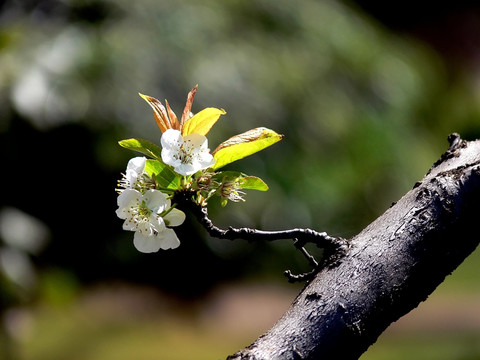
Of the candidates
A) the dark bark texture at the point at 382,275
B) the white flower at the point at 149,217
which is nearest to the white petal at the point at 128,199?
the white flower at the point at 149,217

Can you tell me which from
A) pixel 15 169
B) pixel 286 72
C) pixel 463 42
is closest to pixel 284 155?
pixel 286 72

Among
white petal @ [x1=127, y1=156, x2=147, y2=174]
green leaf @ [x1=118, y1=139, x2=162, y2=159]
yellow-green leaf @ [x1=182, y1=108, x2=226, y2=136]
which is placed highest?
green leaf @ [x1=118, y1=139, x2=162, y2=159]

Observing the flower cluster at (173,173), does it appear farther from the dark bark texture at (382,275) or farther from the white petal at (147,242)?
the dark bark texture at (382,275)

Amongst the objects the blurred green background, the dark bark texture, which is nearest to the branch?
the dark bark texture

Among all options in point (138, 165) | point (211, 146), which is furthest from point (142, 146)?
point (211, 146)

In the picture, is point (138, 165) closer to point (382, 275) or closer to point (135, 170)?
point (135, 170)

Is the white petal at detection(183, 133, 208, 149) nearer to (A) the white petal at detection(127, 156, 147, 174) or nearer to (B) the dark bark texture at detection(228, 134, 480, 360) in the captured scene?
(A) the white petal at detection(127, 156, 147, 174)

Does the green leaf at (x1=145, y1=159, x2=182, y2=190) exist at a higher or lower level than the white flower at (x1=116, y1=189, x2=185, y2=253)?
higher
